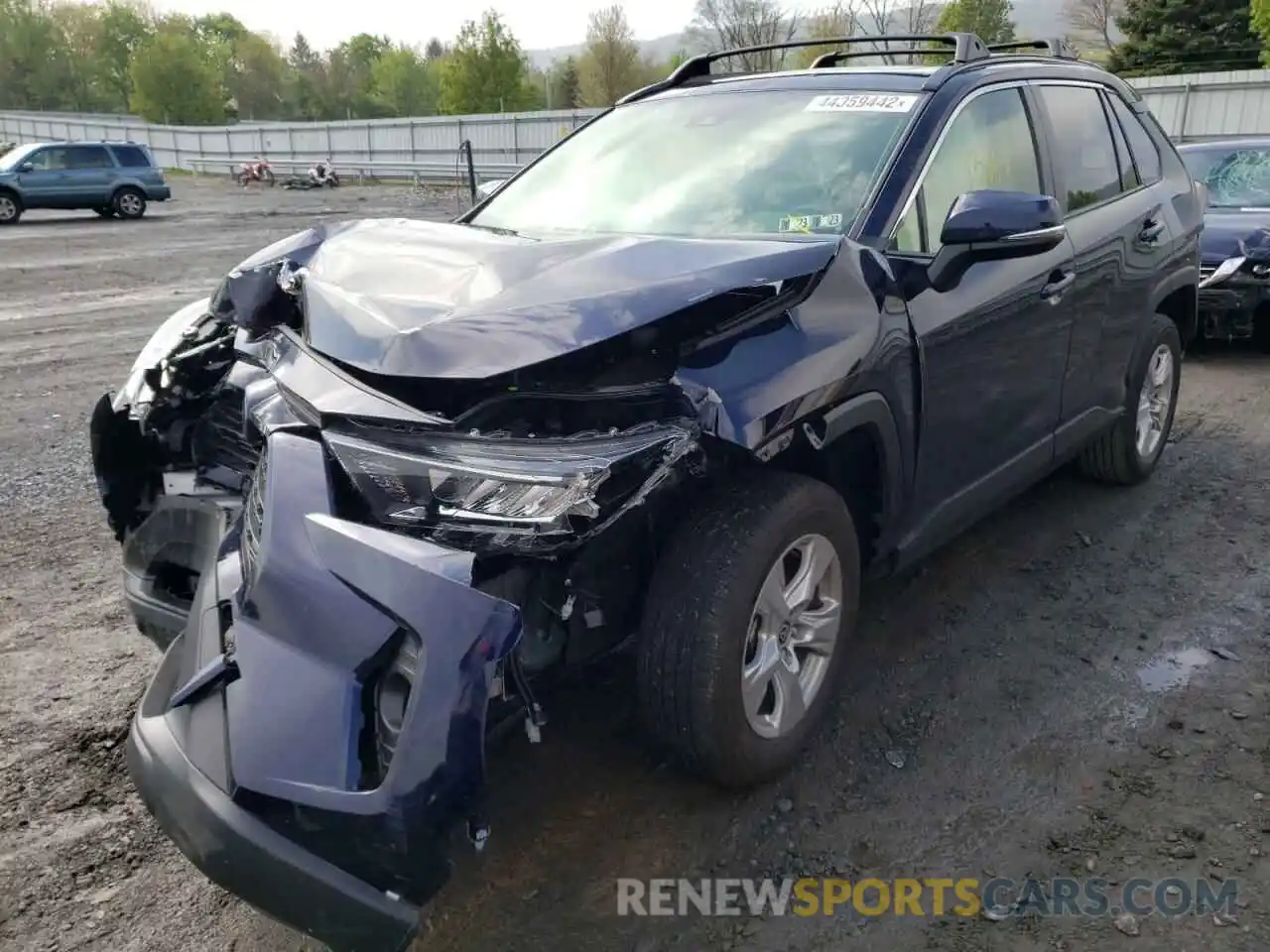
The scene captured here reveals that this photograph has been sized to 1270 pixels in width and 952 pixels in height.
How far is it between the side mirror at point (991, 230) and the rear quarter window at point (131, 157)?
82.4 ft

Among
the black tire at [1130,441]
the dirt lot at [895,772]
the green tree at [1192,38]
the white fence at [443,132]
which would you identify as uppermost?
the green tree at [1192,38]

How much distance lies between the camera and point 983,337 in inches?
132

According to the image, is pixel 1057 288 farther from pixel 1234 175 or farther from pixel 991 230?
pixel 1234 175

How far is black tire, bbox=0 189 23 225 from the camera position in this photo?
22469 mm

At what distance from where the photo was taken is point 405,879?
189 cm

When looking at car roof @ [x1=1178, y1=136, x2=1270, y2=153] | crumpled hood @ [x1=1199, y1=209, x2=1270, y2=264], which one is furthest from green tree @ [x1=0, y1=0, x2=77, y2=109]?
crumpled hood @ [x1=1199, y1=209, x2=1270, y2=264]

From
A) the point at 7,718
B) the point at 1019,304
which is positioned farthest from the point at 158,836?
the point at 1019,304

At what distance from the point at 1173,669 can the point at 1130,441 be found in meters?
1.65

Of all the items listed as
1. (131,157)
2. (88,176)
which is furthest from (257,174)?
(88,176)

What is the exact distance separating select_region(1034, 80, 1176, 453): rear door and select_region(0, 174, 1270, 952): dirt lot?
0.67m

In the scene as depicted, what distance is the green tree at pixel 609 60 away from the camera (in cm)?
5669

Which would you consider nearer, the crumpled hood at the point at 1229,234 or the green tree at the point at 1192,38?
the crumpled hood at the point at 1229,234

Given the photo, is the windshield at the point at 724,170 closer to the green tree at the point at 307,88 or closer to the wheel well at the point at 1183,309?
the wheel well at the point at 1183,309

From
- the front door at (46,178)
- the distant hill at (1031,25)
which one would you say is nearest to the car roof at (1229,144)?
the front door at (46,178)
